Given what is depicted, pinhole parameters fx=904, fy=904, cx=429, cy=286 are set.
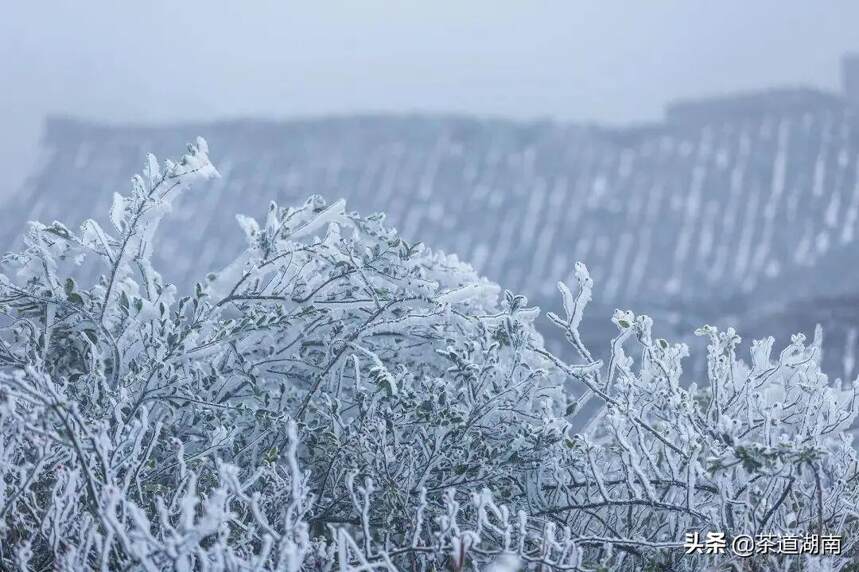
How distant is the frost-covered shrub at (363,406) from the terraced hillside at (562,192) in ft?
33.0

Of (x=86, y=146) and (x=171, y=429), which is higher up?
(x=86, y=146)

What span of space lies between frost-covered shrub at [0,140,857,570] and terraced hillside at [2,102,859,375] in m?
10.1

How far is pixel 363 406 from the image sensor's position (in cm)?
211

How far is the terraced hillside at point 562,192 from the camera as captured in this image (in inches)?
596

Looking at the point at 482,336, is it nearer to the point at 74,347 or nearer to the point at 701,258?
the point at 74,347

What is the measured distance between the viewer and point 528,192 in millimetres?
18219

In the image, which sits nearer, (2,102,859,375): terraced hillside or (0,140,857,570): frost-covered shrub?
(0,140,857,570): frost-covered shrub

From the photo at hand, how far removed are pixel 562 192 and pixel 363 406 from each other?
16200 millimetres

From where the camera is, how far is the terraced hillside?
15141 millimetres

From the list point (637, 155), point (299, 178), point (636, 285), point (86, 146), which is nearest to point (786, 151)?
point (637, 155)

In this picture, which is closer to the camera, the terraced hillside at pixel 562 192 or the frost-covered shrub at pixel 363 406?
the frost-covered shrub at pixel 363 406

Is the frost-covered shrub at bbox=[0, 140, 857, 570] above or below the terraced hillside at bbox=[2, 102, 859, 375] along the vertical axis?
below

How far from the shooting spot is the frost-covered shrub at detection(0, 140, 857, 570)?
6.36 feet

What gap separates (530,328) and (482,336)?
0.20 m
